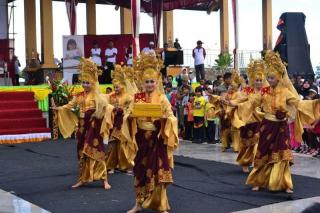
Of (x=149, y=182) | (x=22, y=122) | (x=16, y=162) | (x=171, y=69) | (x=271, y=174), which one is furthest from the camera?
(x=171, y=69)

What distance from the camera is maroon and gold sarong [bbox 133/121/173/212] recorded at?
4.75 metres

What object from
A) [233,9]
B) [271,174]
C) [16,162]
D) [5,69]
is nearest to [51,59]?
[5,69]

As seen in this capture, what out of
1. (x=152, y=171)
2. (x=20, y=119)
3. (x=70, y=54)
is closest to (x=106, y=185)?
(x=152, y=171)

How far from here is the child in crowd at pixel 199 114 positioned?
11.3m

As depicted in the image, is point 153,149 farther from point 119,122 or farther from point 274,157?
point 119,122

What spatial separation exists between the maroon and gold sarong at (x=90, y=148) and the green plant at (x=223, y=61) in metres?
15.4

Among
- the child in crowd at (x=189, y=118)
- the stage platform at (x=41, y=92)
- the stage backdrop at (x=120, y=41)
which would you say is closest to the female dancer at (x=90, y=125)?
the child in crowd at (x=189, y=118)

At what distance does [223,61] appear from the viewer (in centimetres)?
2228

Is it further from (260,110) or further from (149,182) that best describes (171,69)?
(149,182)

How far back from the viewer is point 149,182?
477 centimetres

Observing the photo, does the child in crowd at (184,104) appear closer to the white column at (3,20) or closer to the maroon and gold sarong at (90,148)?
the maroon and gold sarong at (90,148)

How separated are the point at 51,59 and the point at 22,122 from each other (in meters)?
5.97

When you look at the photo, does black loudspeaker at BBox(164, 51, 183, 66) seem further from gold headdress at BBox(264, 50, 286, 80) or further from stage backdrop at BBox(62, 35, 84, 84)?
gold headdress at BBox(264, 50, 286, 80)

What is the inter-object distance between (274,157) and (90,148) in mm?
2314
